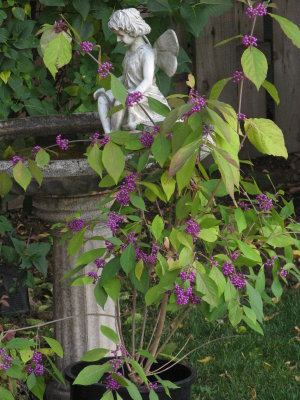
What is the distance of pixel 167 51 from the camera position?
3.34m

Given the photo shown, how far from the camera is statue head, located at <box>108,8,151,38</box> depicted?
129 inches

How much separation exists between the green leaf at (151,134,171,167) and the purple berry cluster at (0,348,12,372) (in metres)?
0.82

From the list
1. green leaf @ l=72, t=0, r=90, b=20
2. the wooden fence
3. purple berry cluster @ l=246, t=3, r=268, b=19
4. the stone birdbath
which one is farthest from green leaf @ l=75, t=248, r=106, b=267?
the wooden fence

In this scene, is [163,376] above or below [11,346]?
below

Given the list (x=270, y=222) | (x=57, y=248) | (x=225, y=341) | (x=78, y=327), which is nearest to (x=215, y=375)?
(x=225, y=341)

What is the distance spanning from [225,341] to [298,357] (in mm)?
424

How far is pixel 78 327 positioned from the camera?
3939 mm

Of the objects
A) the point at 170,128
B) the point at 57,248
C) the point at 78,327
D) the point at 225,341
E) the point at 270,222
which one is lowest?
the point at 225,341

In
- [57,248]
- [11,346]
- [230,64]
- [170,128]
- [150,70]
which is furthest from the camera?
[230,64]

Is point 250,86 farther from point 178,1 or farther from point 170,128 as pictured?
point 170,128

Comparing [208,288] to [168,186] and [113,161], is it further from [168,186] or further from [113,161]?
[113,161]

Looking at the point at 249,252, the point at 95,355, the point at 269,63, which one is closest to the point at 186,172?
the point at 249,252

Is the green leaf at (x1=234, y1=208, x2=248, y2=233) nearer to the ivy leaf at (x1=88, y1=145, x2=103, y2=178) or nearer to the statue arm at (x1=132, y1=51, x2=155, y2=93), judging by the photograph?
the ivy leaf at (x1=88, y1=145, x2=103, y2=178)

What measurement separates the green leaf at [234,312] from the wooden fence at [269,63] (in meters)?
4.28
